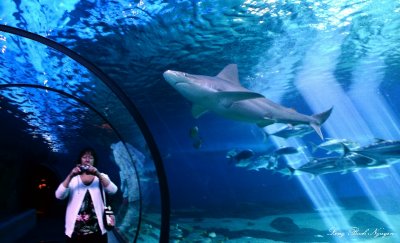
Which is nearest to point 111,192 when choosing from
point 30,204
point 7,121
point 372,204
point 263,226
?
point 263,226

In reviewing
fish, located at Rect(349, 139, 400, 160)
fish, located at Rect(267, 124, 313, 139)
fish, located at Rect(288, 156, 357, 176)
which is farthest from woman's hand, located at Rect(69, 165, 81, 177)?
fish, located at Rect(288, 156, 357, 176)

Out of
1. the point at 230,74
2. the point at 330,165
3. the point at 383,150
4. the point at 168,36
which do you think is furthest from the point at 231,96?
the point at 330,165

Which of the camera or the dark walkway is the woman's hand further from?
the dark walkway

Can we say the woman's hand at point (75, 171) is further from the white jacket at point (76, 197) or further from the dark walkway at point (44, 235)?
the dark walkway at point (44, 235)

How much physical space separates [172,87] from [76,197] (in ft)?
35.1

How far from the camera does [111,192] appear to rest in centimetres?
404

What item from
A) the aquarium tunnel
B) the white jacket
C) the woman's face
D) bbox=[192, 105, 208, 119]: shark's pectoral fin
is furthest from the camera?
bbox=[192, 105, 208, 119]: shark's pectoral fin

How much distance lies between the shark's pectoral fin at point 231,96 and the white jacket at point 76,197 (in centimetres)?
416

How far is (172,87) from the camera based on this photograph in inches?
555

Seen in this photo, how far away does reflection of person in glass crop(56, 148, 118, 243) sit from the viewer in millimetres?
3715

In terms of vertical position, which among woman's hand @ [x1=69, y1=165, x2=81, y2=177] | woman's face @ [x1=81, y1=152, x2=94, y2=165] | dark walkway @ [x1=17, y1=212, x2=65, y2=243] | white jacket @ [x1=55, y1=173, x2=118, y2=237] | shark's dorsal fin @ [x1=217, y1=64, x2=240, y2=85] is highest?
shark's dorsal fin @ [x1=217, y1=64, x2=240, y2=85]

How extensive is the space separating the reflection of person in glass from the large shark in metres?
3.45

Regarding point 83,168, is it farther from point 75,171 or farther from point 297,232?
point 297,232

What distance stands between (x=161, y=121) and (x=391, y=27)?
2200 cm
